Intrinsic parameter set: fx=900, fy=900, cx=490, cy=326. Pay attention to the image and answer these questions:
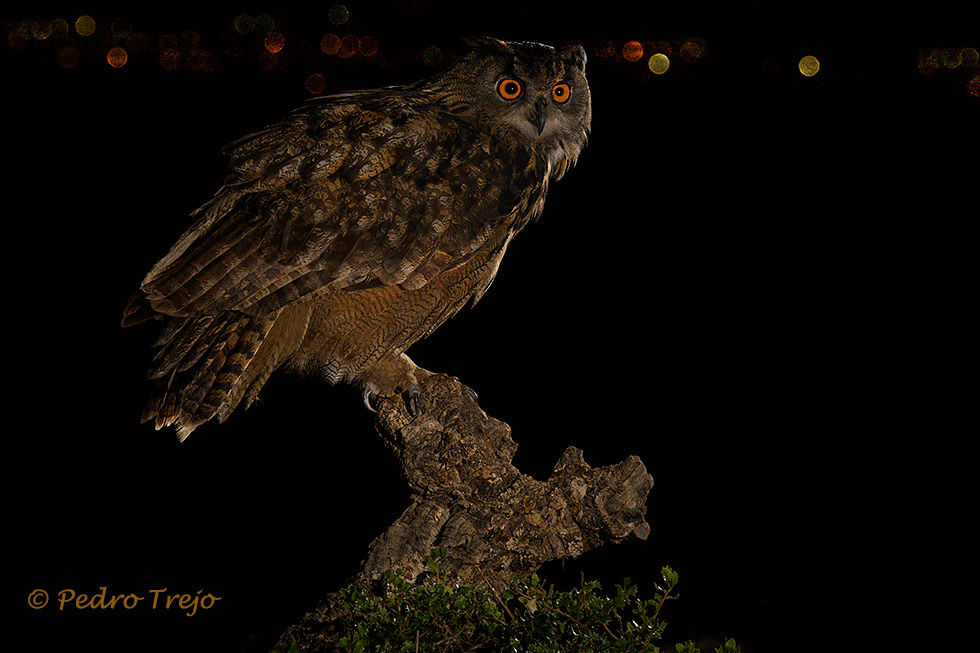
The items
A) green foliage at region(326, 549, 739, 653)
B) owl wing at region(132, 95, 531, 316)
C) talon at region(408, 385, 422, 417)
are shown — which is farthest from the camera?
talon at region(408, 385, 422, 417)

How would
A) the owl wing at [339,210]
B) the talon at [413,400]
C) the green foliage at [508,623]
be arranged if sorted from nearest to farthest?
the green foliage at [508,623], the owl wing at [339,210], the talon at [413,400]

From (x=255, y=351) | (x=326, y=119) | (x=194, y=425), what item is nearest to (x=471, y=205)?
(x=326, y=119)

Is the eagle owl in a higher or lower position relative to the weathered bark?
higher

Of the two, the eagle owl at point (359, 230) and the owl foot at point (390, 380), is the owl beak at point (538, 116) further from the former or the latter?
the owl foot at point (390, 380)

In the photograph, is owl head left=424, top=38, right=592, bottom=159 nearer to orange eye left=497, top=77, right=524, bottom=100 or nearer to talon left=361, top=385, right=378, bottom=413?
orange eye left=497, top=77, right=524, bottom=100

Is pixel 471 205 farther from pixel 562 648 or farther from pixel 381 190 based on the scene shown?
pixel 562 648

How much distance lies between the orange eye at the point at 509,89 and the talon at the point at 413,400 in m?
0.67

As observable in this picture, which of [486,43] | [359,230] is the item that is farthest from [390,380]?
[486,43]

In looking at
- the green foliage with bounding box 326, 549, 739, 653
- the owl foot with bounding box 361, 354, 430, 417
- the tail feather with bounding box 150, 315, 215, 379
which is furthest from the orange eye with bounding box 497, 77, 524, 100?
the green foliage with bounding box 326, 549, 739, 653

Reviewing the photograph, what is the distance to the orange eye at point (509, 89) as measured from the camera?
6.49ft

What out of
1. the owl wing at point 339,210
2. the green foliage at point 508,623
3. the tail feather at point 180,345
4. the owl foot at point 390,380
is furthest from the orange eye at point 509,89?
the green foliage at point 508,623

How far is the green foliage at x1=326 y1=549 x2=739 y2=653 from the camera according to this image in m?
1.39

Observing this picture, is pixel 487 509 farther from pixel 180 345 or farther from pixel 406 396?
pixel 180 345

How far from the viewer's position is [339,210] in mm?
1784
